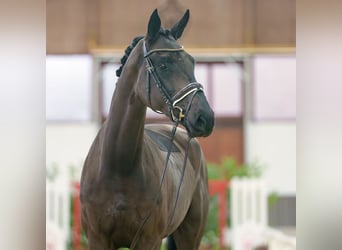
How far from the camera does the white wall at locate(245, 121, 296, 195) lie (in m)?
3.85

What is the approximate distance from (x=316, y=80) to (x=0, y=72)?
0.28 meters

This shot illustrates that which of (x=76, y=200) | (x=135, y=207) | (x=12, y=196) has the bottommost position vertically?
(x=76, y=200)

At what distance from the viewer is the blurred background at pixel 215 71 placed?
385 cm

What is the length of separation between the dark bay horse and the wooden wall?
272cm

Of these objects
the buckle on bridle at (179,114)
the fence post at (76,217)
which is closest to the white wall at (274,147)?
the fence post at (76,217)

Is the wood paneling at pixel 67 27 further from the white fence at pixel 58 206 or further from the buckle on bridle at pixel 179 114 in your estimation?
the buckle on bridle at pixel 179 114

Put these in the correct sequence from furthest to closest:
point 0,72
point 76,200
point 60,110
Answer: point 60,110
point 76,200
point 0,72

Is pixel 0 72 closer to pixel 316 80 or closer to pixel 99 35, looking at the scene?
pixel 316 80

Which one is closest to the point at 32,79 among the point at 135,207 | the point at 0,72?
the point at 0,72

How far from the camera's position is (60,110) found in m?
3.87

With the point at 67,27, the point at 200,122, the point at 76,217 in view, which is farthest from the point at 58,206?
the point at 200,122

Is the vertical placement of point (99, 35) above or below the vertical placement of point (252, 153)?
above

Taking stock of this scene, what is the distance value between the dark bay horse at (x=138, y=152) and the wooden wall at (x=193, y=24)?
2.72 m

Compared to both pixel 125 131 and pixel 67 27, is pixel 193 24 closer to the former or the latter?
pixel 67 27
